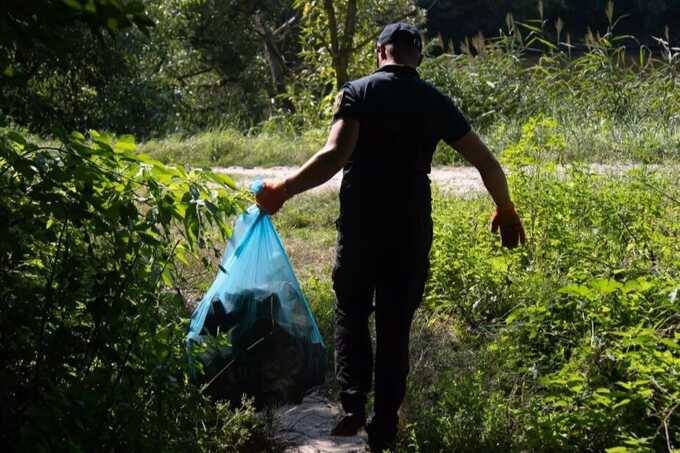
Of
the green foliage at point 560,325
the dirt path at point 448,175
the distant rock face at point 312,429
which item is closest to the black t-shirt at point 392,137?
the green foliage at point 560,325

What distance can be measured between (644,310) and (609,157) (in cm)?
476

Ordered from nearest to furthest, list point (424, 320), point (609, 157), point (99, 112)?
point (424, 320), point (609, 157), point (99, 112)

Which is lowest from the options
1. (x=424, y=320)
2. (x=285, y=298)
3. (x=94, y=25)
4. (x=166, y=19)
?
(x=424, y=320)

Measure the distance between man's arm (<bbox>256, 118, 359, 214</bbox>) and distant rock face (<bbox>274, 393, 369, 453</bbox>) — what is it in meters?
1.05

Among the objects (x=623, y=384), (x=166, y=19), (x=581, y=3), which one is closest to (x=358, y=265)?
(x=623, y=384)

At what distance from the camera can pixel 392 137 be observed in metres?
3.89

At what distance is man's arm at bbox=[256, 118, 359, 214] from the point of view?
386 cm

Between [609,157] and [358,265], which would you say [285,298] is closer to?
[358,265]

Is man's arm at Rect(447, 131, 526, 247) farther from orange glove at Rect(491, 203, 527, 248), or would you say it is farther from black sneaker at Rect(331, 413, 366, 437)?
black sneaker at Rect(331, 413, 366, 437)

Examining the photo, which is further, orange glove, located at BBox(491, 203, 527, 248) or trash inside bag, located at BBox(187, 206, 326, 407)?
trash inside bag, located at BBox(187, 206, 326, 407)

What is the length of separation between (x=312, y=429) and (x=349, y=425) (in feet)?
1.23

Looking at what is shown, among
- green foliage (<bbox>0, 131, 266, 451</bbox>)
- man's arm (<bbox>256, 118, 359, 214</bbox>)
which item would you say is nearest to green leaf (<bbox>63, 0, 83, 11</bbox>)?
green foliage (<bbox>0, 131, 266, 451</bbox>)

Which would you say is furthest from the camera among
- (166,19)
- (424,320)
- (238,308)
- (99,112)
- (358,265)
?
(166,19)

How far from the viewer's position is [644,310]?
4195 millimetres
